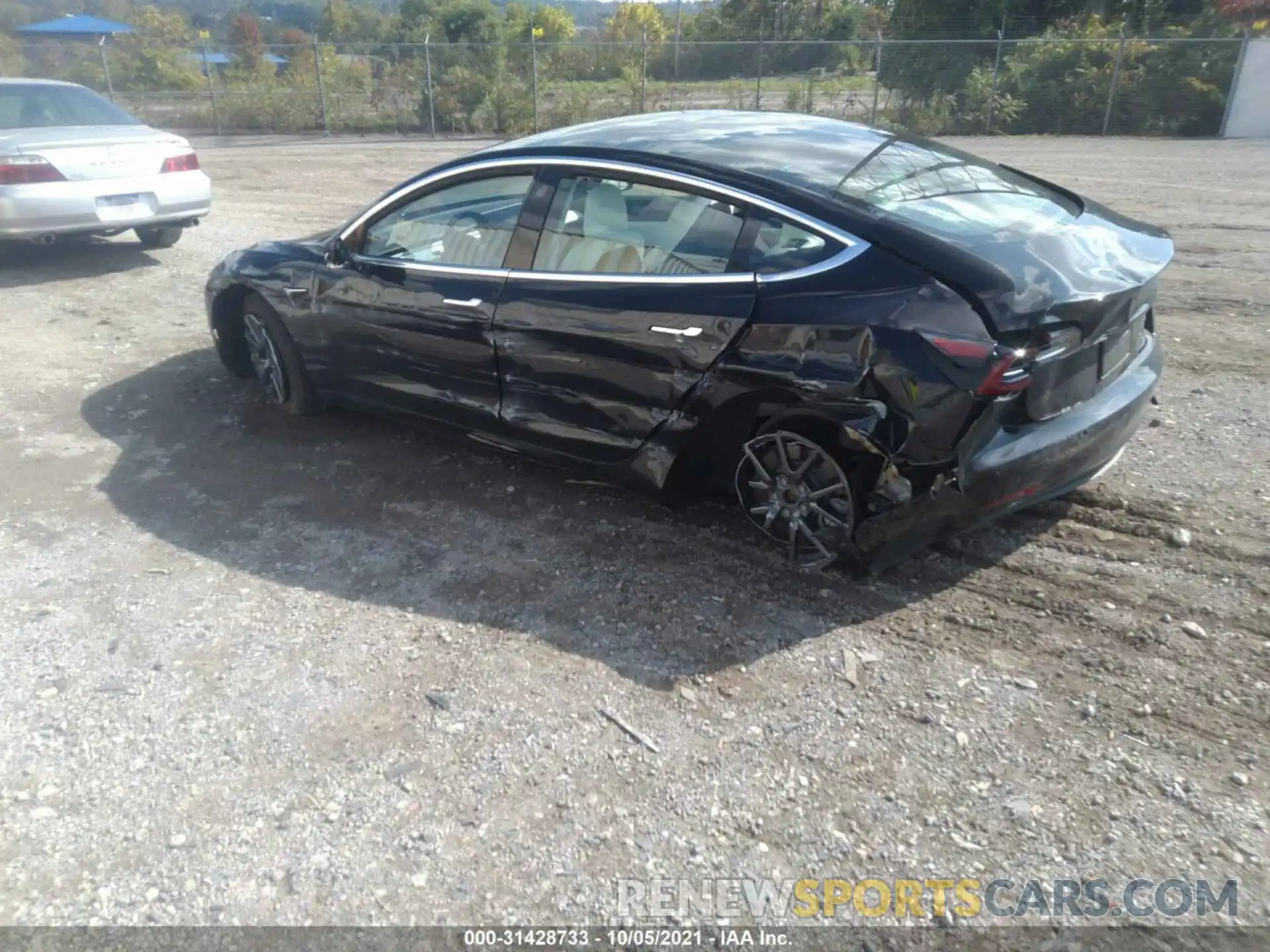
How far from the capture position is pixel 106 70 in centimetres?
2355

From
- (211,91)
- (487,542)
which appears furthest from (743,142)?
(211,91)

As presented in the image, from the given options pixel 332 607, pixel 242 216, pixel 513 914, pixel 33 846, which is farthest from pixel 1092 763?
pixel 242 216

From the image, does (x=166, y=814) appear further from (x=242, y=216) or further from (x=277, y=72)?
(x=277, y=72)

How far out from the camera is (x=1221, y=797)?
277cm

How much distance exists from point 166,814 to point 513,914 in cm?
116

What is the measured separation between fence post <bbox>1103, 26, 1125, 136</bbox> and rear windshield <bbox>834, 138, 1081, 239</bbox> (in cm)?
2014

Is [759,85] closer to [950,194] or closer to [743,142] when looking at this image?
[743,142]

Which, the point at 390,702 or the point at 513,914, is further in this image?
the point at 390,702

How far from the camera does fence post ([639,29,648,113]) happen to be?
23734 millimetres

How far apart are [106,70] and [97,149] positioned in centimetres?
1861

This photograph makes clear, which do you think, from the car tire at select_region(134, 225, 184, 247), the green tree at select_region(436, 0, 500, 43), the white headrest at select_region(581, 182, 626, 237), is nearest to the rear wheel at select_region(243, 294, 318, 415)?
the white headrest at select_region(581, 182, 626, 237)

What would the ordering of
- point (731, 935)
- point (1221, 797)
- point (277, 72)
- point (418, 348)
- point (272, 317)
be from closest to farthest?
point (731, 935) → point (1221, 797) → point (418, 348) → point (272, 317) → point (277, 72)

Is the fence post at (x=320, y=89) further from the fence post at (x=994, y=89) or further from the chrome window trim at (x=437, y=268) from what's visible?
the chrome window trim at (x=437, y=268)

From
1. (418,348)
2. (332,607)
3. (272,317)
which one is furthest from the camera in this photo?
(272,317)
